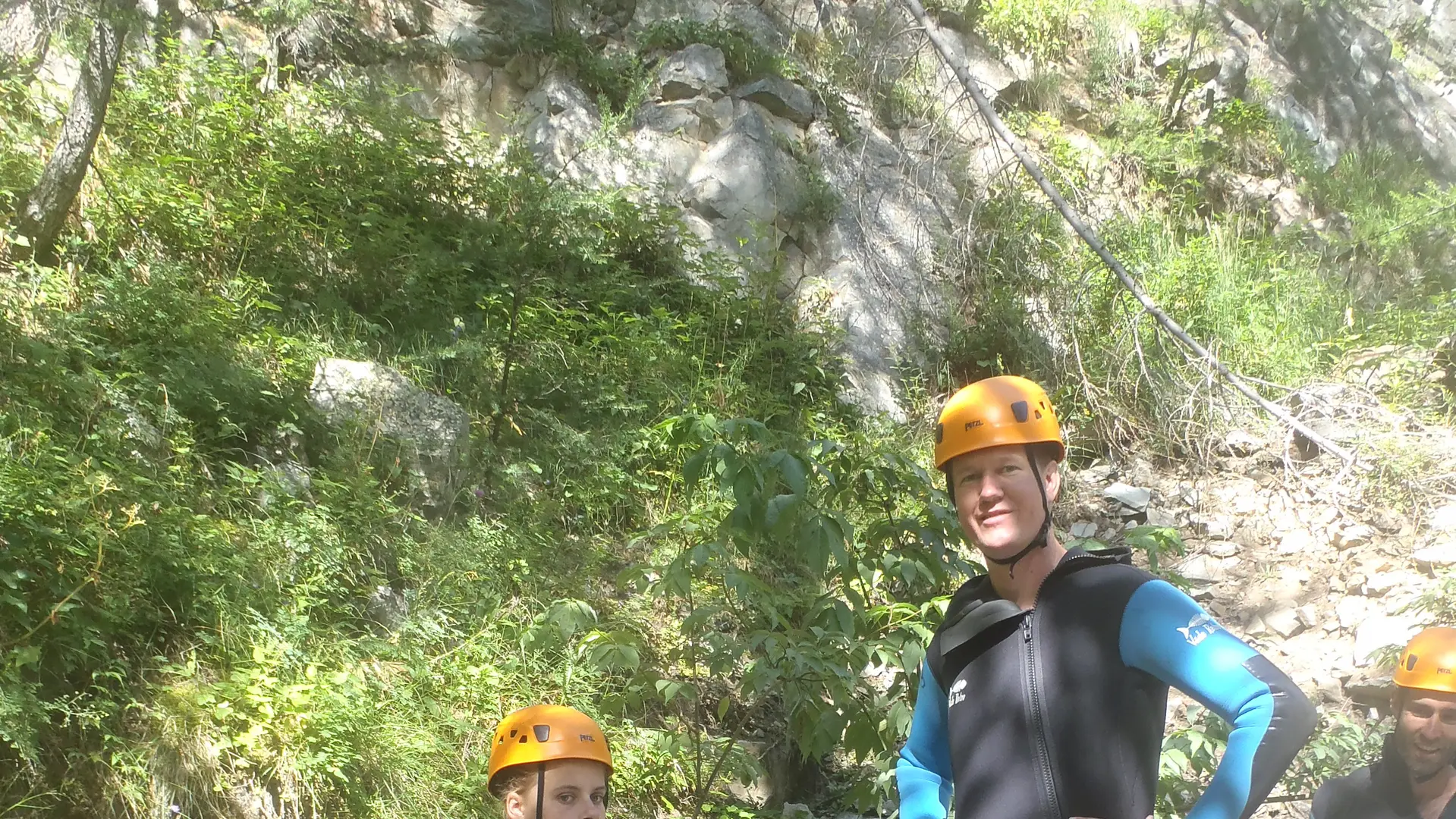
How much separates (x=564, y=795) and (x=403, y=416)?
134 inches

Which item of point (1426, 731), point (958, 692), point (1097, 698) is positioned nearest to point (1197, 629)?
point (1097, 698)

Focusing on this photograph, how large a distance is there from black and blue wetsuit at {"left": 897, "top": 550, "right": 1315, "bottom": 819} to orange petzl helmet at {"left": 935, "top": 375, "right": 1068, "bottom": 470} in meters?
0.23

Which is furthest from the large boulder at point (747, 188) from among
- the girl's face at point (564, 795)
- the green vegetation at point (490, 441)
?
the girl's face at point (564, 795)

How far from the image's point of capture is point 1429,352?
22.4 ft

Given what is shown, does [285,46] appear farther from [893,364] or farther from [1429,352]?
[1429,352]

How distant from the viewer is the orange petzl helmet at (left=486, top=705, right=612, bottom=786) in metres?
2.14

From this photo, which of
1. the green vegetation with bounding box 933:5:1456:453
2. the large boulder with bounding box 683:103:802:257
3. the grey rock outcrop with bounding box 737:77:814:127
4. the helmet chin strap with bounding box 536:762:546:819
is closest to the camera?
the helmet chin strap with bounding box 536:762:546:819

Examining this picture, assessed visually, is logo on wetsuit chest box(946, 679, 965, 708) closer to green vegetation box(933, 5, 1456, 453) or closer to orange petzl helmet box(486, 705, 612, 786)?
orange petzl helmet box(486, 705, 612, 786)

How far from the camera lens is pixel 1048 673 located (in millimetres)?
1535

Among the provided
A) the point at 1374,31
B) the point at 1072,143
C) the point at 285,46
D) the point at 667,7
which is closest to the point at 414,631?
the point at 285,46

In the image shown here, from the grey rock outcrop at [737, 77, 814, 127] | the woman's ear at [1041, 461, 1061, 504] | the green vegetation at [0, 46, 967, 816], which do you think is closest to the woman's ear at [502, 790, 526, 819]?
the green vegetation at [0, 46, 967, 816]

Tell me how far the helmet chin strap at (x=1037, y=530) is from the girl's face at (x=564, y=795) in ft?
3.72

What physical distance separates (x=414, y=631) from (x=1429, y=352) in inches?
294

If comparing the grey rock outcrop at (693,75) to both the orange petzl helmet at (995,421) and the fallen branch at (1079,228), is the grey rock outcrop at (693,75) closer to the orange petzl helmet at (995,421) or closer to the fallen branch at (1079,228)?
the fallen branch at (1079,228)
